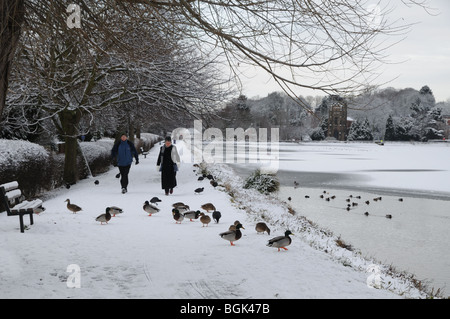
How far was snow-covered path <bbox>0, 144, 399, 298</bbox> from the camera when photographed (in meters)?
4.46

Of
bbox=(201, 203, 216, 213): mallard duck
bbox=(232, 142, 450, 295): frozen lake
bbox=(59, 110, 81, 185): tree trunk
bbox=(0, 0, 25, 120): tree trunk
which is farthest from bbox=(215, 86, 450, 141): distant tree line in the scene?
bbox=(0, 0, 25, 120): tree trunk

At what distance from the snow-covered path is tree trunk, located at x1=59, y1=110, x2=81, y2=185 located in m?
7.75

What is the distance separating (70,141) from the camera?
15.7m

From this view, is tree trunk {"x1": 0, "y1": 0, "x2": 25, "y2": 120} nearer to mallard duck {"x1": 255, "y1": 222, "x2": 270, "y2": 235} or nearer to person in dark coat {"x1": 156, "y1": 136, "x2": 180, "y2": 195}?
mallard duck {"x1": 255, "y1": 222, "x2": 270, "y2": 235}

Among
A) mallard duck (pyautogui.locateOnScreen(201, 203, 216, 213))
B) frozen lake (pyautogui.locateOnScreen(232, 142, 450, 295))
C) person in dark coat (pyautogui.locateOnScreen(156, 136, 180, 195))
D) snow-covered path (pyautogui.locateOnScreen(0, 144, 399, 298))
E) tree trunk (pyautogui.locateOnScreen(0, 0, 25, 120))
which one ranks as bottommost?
frozen lake (pyautogui.locateOnScreen(232, 142, 450, 295))

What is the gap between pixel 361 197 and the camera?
16.6 meters

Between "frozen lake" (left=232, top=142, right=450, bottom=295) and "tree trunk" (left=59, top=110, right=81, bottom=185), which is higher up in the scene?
"tree trunk" (left=59, top=110, right=81, bottom=185)

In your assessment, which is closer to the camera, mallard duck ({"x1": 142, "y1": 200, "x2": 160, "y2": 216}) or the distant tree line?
mallard duck ({"x1": 142, "y1": 200, "x2": 160, "y2": 216})

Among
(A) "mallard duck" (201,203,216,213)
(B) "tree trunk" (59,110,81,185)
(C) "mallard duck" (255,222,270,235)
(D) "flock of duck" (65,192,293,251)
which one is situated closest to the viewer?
(D) "flock of duck" (65,192,293,251)

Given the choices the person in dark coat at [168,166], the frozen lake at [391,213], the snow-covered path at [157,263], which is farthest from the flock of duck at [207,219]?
the frozen lake at [391,213]

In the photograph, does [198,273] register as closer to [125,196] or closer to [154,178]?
[125,196]

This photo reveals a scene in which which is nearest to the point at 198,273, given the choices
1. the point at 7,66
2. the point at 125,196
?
the point at 7,66

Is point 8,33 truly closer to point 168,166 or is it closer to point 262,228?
point 262,228

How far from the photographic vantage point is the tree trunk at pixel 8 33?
427 cm
